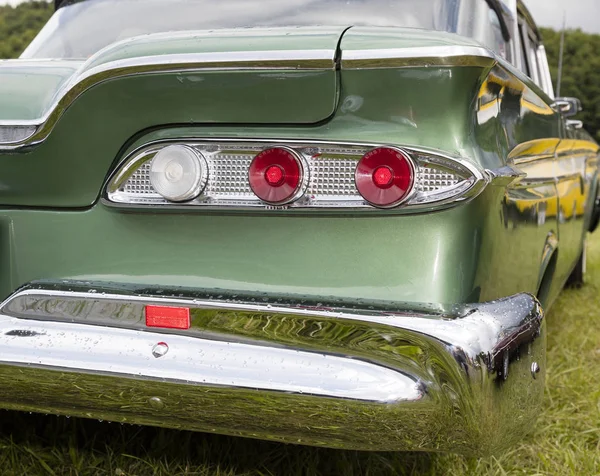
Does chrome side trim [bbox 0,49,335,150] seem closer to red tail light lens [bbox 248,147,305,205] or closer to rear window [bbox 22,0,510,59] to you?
red tail light lens [bbox 248,147,305,205]

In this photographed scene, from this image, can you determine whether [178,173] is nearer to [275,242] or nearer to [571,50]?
[275,242]

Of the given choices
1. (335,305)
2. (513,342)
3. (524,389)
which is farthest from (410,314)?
(524,389)

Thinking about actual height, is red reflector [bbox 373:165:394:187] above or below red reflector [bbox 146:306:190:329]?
above

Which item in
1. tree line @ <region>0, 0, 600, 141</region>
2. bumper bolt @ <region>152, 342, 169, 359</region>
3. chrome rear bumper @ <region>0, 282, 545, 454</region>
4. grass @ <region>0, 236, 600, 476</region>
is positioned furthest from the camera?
tree line @ <region>0, 0, 600, 141</region>

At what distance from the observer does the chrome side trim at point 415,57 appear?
4.91 feet

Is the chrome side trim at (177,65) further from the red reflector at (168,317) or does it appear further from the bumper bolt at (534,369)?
the bumper bolt at (534,369)

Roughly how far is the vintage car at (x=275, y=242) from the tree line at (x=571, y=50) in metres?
21.5

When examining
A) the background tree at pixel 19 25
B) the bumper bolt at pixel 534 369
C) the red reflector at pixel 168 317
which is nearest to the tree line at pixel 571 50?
the background tree at pixel 19 25

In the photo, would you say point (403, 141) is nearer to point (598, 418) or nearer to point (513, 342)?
point (513, 342)

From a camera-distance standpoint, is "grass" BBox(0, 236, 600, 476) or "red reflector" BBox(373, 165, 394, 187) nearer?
"red reflector" BBox(373, 165, 394, 187)

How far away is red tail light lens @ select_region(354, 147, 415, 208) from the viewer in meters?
1.53

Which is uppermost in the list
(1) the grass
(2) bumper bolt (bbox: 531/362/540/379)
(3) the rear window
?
(3) the rear window

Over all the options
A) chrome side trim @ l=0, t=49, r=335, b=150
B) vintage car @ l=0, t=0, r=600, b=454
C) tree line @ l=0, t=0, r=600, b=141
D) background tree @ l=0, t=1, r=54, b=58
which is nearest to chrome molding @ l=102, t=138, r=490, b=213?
vintage car @ l=0, t=0, r=600, b=454

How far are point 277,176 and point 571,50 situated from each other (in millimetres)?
41249
